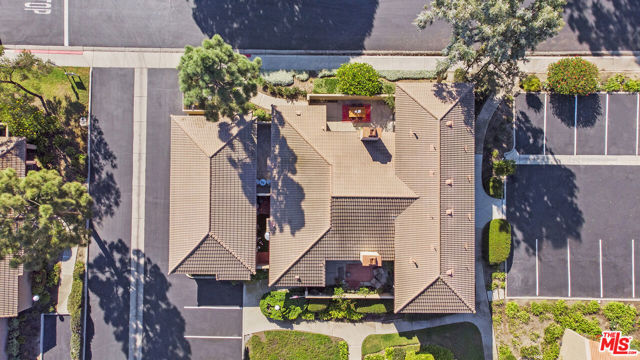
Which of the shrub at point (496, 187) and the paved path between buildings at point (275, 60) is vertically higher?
the paved path between buildings at point (275, 60)

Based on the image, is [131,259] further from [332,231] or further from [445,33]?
[445,33]

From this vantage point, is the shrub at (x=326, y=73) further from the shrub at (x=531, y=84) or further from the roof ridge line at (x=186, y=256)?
the roof ridge line at (x=186, y=256)

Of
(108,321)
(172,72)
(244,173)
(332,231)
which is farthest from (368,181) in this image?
(108,321)

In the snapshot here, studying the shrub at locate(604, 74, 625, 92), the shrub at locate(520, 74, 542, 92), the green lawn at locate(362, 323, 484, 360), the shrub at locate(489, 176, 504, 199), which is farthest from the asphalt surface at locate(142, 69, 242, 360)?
the shrub at locate(604, 74, 625, 92)

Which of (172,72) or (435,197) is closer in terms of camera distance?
(435,197)

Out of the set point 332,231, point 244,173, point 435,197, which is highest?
point 244,173

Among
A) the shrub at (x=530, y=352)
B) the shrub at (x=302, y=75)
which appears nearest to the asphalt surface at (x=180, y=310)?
the shrub at (x=302, y=75)

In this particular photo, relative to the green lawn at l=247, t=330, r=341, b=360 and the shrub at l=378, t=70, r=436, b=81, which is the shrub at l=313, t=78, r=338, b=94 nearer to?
the shrub at l=378, t=70, r=436, b=81
